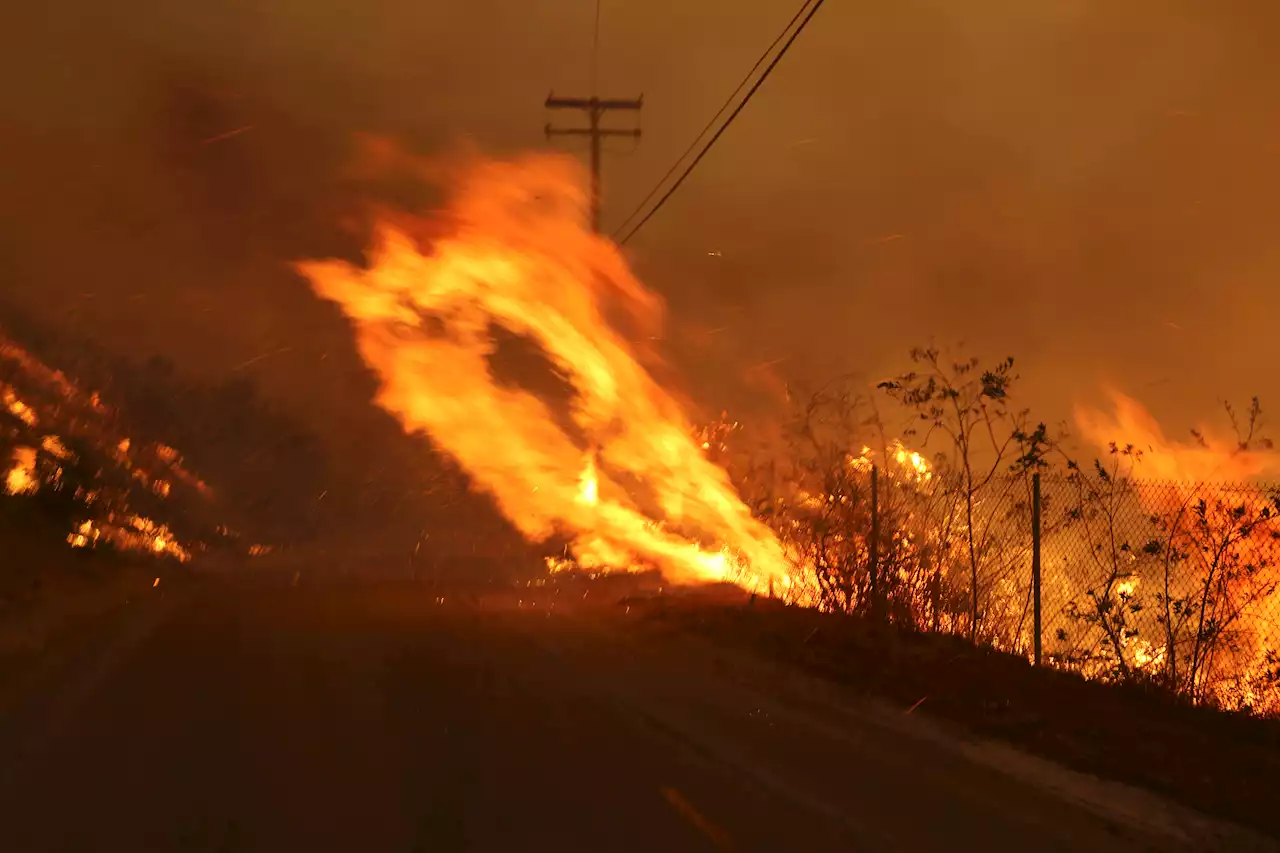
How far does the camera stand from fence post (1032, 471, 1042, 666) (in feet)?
38.0

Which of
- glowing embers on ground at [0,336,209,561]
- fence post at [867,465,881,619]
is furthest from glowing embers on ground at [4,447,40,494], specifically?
fence post at [867,465,881,619]

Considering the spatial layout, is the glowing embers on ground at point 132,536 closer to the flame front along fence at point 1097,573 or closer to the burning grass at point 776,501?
the burning grass at point 776,501

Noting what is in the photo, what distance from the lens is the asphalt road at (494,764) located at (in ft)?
18.7

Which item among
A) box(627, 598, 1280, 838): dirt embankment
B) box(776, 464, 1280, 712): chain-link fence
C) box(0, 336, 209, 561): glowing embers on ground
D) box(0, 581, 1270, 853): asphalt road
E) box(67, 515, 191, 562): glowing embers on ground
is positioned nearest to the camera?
box(0, 581, 1270, 853): asphalt road

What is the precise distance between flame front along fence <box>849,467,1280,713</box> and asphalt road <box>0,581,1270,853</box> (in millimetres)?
3178

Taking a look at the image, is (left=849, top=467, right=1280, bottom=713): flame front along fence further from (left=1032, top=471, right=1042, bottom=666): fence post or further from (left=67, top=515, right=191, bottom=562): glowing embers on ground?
(left=67, top=515, right=191, bottom=562): glowing embers on ground

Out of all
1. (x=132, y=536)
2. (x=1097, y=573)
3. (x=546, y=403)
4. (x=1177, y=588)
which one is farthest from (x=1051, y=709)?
(x=132, y=536)

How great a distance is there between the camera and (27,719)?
791 cm

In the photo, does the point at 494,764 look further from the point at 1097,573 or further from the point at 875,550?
the point at 875,550

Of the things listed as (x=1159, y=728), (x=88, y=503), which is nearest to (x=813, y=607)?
(x=1159, y=728)

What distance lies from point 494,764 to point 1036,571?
23.5ft

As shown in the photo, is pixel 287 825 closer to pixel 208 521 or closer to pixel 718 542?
pixel 718 542

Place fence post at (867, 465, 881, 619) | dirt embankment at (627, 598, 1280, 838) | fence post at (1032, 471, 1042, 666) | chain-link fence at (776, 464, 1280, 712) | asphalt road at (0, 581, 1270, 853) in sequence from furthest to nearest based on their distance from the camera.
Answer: fence post at (867, 465, 881, 619), fence post at (1032, 471, 1042, 666), chain-link fence at (776, 464, 1280, 712), dirt embankment at (627, 598, 1280, 838), asphalt road at (0, 581, 1270, 853)

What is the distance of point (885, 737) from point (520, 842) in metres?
3.81
